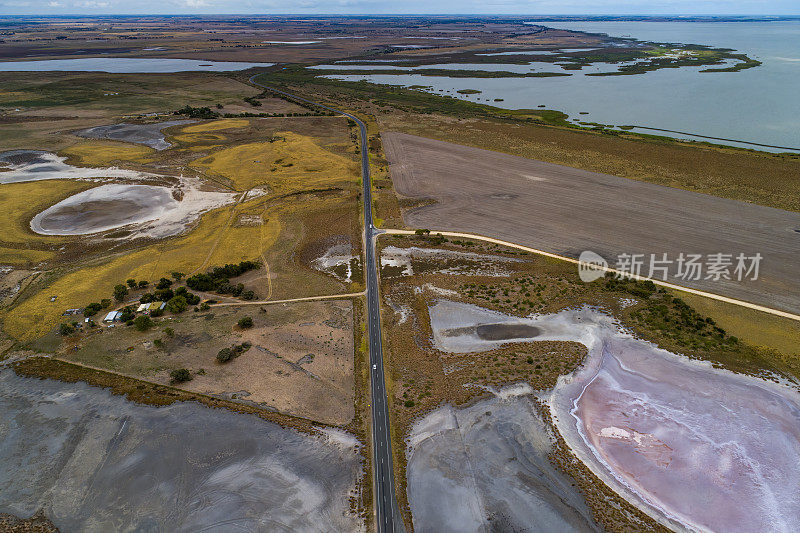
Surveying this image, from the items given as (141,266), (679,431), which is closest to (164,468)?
(141,266)

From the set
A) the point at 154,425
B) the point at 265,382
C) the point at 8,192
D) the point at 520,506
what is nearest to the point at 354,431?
the point at 265,382

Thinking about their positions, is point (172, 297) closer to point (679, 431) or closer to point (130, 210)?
point (130, 210)

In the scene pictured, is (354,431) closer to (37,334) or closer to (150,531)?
(150,531)

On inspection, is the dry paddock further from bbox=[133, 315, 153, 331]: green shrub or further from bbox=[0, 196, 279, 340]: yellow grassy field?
bbox=[133, 315, 153, 331]: green shrub

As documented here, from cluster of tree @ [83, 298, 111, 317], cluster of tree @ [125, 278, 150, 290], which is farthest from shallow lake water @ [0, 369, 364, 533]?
cluster of tree @ [125, 278, 150, 290]

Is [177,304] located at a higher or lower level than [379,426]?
higher
